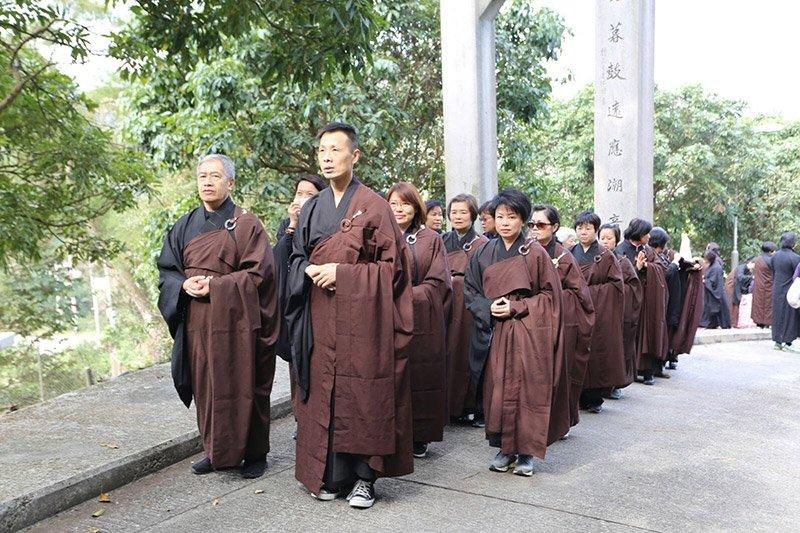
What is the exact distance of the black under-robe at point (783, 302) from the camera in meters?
12.3

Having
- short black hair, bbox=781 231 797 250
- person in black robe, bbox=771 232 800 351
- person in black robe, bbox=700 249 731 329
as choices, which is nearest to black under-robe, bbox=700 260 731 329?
person in black robe, bbox=700 249 731 329

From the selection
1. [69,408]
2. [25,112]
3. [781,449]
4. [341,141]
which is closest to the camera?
[341,141]

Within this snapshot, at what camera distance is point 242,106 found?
10727 mm

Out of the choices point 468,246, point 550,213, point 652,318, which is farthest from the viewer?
point 652,318

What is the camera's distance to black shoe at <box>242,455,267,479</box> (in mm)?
4980

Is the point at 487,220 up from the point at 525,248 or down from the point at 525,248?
up

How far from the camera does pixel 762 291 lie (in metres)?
14.7

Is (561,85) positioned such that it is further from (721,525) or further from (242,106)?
(721,525)

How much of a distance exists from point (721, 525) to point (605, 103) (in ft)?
25.0

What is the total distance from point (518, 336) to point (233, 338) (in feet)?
6.07

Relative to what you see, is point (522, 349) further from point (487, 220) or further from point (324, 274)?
point (487, 220)

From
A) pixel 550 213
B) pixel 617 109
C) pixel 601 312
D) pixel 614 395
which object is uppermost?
pixel 617 109

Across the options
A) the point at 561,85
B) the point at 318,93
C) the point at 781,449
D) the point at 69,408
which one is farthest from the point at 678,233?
the point at 69,408

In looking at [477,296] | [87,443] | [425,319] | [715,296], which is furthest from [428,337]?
[715,296]
